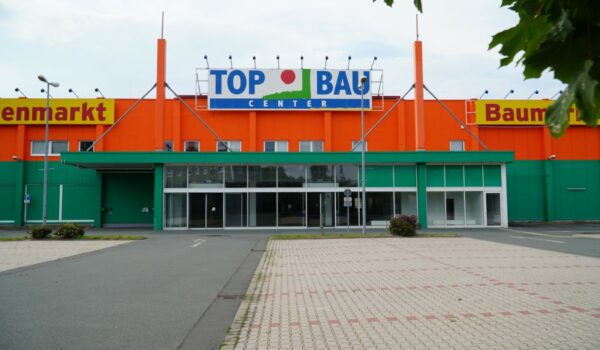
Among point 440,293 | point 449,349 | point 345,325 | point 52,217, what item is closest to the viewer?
point 449,349

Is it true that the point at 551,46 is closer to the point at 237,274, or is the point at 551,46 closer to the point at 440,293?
the point at 440,293

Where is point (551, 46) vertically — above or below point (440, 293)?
above

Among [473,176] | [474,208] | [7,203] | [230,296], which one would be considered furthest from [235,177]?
[230,296]

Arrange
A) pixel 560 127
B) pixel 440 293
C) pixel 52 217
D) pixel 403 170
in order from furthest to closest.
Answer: pixel 52 217
pixel 403 170
pixel 440 293
pixel 560 127

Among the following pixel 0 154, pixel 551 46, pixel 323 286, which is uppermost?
pixel 0 154

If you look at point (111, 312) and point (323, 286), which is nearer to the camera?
point (111, 312)

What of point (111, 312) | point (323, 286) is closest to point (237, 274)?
point (323, 286)

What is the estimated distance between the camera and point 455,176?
29312mm

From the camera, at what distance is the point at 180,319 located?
683cm

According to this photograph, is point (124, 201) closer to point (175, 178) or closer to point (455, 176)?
point (175, 178)

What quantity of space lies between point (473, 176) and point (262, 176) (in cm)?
1267

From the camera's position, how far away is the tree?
134 centimetres

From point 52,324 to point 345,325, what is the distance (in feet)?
12.9

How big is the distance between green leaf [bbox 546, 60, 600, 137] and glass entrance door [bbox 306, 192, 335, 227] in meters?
27.7
